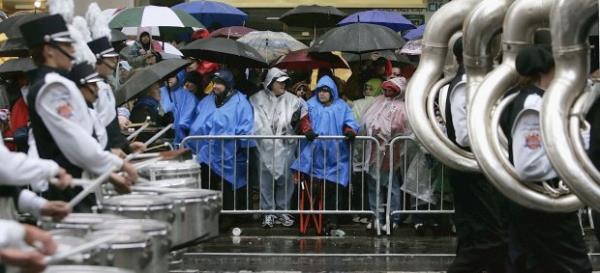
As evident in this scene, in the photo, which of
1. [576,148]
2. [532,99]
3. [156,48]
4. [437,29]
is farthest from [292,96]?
[576,148]

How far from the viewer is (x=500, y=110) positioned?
874cm

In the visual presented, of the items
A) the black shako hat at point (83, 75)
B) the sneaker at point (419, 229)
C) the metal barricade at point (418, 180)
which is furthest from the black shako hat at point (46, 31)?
the sneaker at point (419, 229)

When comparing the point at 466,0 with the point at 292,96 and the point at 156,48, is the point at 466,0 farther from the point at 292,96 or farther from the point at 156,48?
the point at 156,48

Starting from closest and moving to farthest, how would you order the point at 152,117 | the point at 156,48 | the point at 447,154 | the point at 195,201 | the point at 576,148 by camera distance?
the point at 576,148 < the point at 195,201 < the point at 447,154 < the point at 152,117 < the point at 156,48

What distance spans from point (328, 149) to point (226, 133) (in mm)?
1088

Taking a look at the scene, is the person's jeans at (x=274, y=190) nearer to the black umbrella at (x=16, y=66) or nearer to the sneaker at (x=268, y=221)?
the sneaker at (x=268, y=221)

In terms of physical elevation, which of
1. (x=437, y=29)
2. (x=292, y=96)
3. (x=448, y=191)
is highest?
(x=437, y=29)

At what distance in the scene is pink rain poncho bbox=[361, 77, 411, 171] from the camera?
48.1 feet

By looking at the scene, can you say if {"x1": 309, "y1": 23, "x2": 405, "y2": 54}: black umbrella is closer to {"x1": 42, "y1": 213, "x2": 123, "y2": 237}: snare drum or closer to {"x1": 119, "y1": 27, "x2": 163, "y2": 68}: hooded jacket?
{"x1": 119, "y1": 27, "x2": 163, "y2": 68}: hooded jacket

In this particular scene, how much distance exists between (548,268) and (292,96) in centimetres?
684

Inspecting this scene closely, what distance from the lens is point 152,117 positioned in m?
14.1

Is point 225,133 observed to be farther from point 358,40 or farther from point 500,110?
point 500,110

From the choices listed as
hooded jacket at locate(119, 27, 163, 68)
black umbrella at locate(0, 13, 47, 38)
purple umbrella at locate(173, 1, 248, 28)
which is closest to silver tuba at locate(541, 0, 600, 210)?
black umbrella at locate(0, 13, 47, 38)

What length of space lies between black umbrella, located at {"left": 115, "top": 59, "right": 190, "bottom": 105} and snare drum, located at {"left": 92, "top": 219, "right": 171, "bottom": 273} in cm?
614
